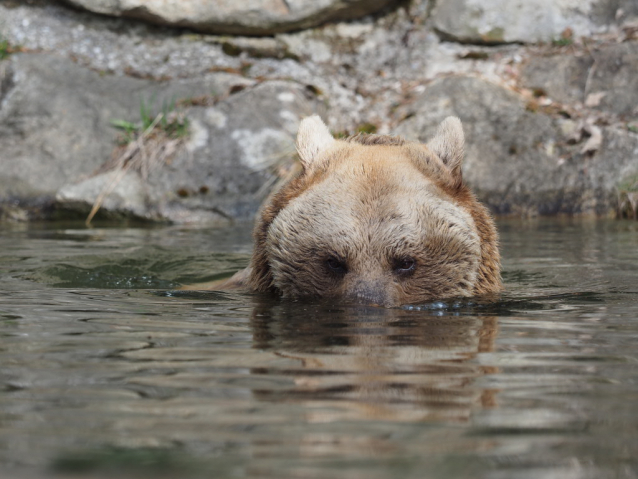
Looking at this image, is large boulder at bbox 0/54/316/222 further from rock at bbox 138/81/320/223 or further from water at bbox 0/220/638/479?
water at bbox 0/220/638/479

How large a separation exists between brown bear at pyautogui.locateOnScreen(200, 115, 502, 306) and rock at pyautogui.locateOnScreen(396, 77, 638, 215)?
6.12 m

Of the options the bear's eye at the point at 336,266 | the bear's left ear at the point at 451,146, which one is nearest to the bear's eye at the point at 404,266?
the bear's eye at the point at 336,266

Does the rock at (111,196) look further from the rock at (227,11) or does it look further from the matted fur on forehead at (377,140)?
the matted fur on forehead at (377,140)

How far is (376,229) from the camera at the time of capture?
389 centimetres

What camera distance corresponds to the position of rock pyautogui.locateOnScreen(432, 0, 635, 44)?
12562mm

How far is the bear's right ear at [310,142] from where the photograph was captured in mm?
4668

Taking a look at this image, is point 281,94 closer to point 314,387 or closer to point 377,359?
point 377,359

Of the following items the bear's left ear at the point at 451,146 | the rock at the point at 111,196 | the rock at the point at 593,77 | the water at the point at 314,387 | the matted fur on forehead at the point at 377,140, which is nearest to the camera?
the water at the point at 314,387

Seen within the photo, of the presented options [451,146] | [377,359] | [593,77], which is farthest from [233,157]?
[377,359]

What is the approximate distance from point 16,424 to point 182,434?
43 centimetres

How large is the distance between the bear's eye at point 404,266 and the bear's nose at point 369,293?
0.14 m

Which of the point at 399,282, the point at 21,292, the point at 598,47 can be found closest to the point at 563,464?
the point at 399,282

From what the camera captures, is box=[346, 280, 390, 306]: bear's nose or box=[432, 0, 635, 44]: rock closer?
box=[346, 280, 390, 306]: bear's nose

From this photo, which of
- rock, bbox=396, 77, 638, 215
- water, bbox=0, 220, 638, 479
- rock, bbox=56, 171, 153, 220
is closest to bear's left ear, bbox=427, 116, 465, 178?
water, bbox=0, 220, 638, 479
